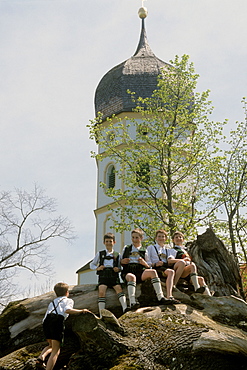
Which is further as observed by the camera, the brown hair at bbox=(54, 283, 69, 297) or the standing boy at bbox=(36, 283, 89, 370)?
the brown hair at bbox=(54, 283, 69, 297)

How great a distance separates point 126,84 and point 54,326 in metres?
26.0

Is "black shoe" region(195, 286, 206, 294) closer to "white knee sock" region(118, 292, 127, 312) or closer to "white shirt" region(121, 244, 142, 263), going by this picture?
"white shirt" region(121, 244, 142, 263)

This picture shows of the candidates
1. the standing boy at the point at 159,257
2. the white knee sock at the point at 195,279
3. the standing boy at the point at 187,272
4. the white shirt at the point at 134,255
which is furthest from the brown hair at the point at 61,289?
the white knee sock at the point at 195,279

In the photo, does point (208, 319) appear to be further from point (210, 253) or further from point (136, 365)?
point (210, 253)

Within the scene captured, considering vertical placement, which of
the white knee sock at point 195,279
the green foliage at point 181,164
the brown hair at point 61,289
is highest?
the green foliage at point 181,164

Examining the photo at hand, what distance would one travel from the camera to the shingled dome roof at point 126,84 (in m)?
30.4

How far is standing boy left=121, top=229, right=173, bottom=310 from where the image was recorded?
23.8 feet

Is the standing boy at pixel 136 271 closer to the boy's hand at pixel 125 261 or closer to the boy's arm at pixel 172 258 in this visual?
the boy's hand at pixel 125 261

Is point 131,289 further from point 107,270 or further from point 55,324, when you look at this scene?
point 55,324

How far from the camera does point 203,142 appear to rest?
776 inches

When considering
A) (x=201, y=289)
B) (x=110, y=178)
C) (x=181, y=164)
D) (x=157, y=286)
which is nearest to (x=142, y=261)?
(x=157, y=286)

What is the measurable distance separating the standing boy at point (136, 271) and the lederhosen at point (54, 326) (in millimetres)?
1166

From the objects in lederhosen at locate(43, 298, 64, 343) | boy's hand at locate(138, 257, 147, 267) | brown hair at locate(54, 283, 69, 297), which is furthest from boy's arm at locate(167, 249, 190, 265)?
lederhosen at locate(43, 298, 64, 343)

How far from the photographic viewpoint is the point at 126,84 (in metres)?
31.0
